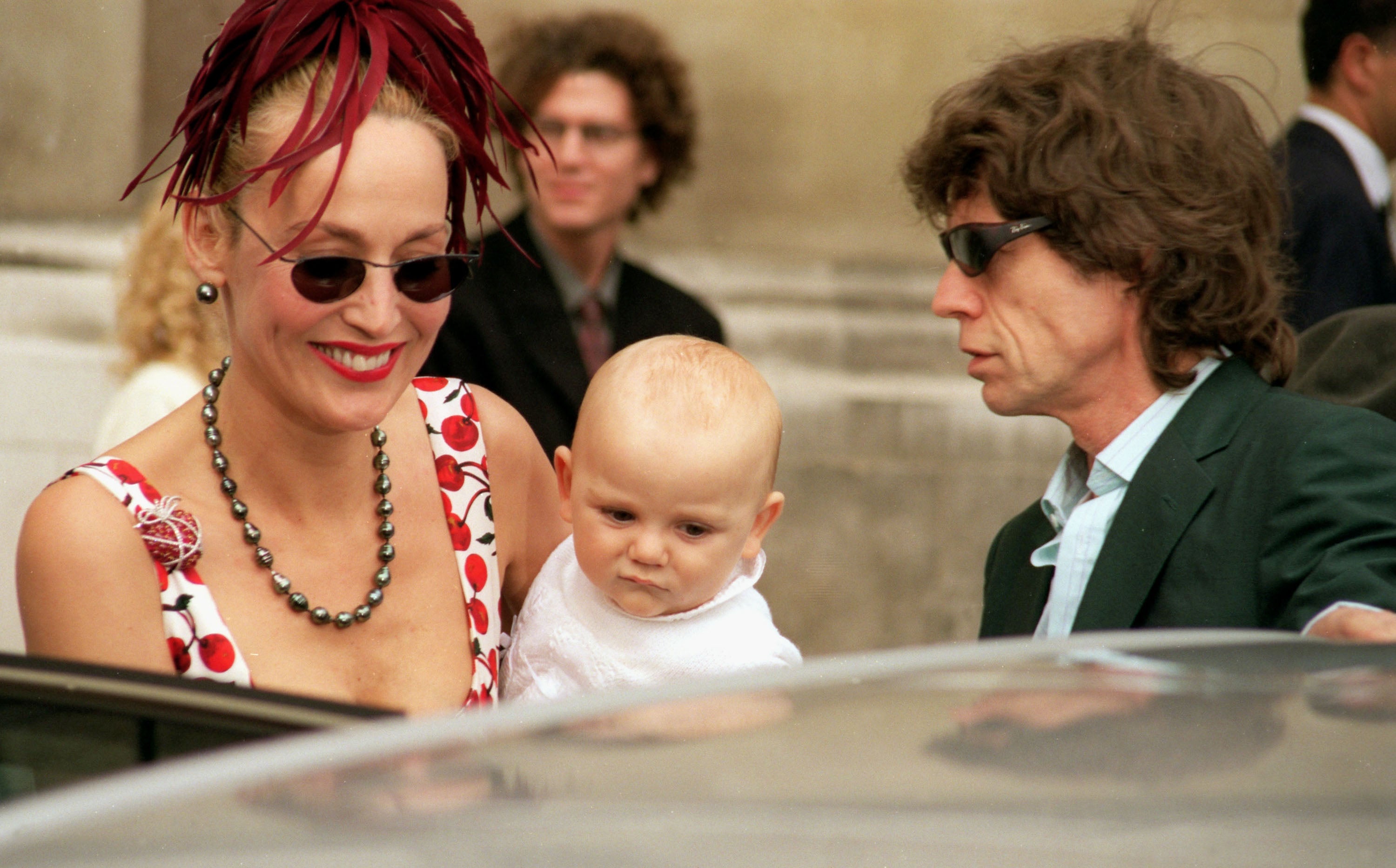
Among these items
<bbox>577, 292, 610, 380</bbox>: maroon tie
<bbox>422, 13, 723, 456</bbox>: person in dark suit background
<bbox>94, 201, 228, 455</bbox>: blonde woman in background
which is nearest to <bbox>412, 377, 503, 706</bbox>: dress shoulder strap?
<bbox>422, 13, 723, 456</bbox>: person in dark suit background

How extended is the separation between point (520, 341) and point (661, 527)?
1.93 meters

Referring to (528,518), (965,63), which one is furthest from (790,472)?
(528,518)

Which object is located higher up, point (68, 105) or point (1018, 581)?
point (68, 105)

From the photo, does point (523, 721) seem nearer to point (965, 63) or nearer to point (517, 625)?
point (517, 625)

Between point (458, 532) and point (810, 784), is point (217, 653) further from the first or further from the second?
point (810, 784)

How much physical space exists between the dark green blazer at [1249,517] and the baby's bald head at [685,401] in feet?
2.04

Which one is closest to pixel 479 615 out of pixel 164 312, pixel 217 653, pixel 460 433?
pixel 460 433

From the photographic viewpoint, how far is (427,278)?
2.24 meters

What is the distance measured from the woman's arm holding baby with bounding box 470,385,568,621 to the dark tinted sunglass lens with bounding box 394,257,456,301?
454 millimetres

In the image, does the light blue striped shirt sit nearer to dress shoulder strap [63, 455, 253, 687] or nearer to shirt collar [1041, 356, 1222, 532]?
shirt collar [1041, 356, 1222, 532]

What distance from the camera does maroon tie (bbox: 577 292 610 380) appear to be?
450cm

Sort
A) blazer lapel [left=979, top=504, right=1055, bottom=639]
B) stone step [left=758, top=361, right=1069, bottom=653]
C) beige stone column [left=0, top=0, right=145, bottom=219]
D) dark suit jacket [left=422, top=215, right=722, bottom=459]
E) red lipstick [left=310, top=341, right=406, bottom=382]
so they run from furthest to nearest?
stone step [left=758, top=361, right=1069, bottom=653] < beige stone column [left=0, top=0, right=145, bottom=219] < dark suit jacket [left=422, top=215, right=722, bottom=459] < blazer lapel [left=979, top=504, right=1055, bottom=639] < red lipstick [left=310, top=341, right=406, bottom=382]

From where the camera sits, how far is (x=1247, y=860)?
3.47 ft

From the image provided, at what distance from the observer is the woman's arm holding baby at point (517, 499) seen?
104 inches
